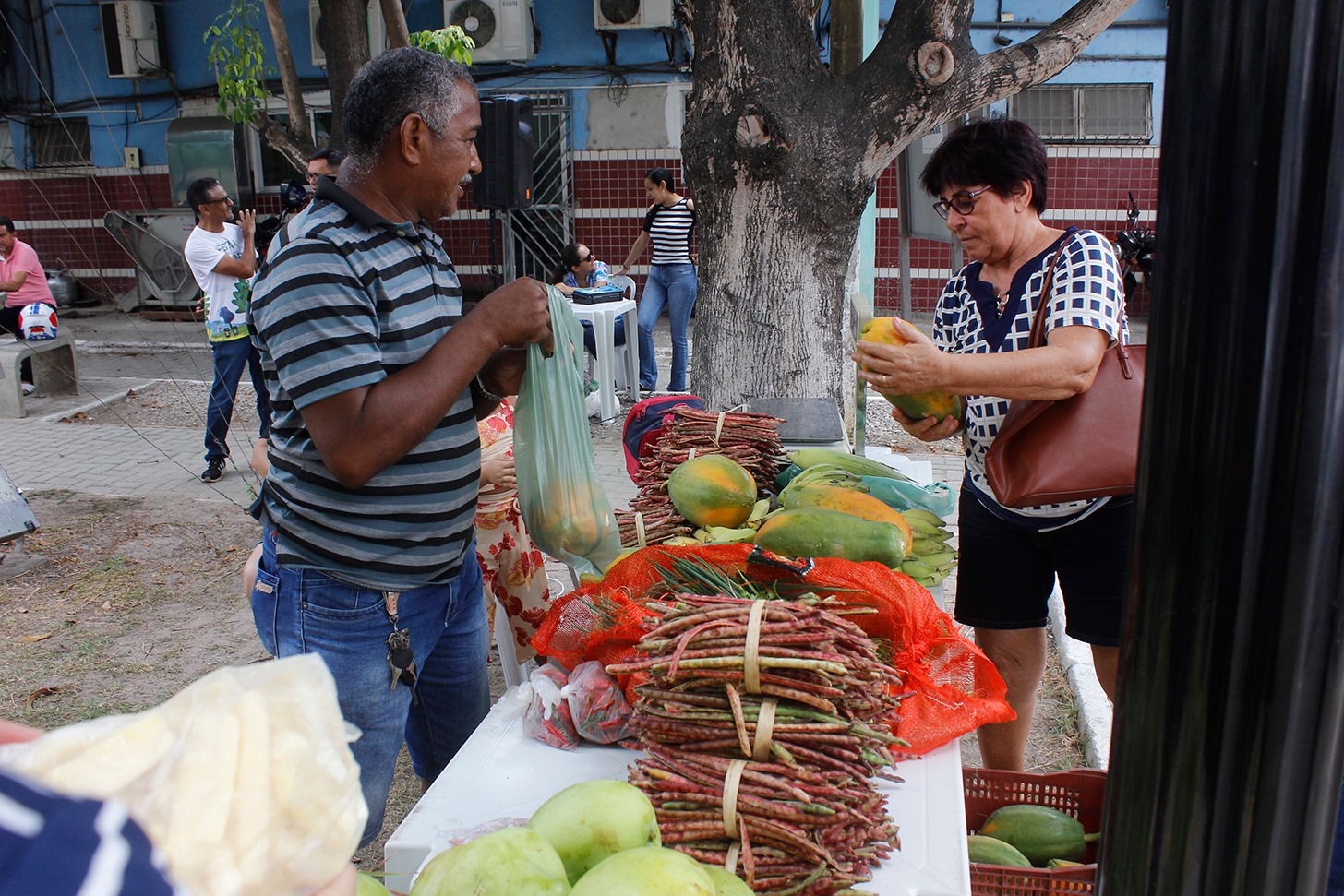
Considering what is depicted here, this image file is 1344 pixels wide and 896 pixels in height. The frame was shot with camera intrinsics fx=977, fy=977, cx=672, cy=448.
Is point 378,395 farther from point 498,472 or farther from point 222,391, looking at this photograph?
point 222,391

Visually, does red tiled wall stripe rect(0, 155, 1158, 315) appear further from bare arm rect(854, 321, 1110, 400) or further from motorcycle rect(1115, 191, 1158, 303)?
bare arm rect(854, 321, 1110, 400)

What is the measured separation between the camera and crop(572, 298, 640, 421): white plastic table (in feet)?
27.7

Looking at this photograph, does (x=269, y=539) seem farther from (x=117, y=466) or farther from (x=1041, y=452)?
(x=117, y=466)

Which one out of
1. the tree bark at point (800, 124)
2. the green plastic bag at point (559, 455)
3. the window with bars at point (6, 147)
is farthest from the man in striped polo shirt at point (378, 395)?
the window with bars at point (6, 147)

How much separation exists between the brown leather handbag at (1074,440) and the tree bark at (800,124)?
7.71ft

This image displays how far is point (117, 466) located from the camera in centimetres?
768

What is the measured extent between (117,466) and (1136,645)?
8.30 meters

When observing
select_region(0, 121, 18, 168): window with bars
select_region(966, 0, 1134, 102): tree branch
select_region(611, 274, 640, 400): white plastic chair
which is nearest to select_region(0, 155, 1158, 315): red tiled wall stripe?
select_region(0, 121, 18, 168): window with bars

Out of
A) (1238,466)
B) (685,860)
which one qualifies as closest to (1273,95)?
(1238,466)

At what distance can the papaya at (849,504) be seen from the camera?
A: 2.50m

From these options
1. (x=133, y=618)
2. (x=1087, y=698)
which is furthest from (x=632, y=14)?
(x=1087, y=698)

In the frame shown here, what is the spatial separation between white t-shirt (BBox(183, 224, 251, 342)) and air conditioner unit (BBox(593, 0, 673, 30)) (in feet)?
24.4

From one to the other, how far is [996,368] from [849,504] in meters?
0.53

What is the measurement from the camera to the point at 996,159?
2.50 metres
